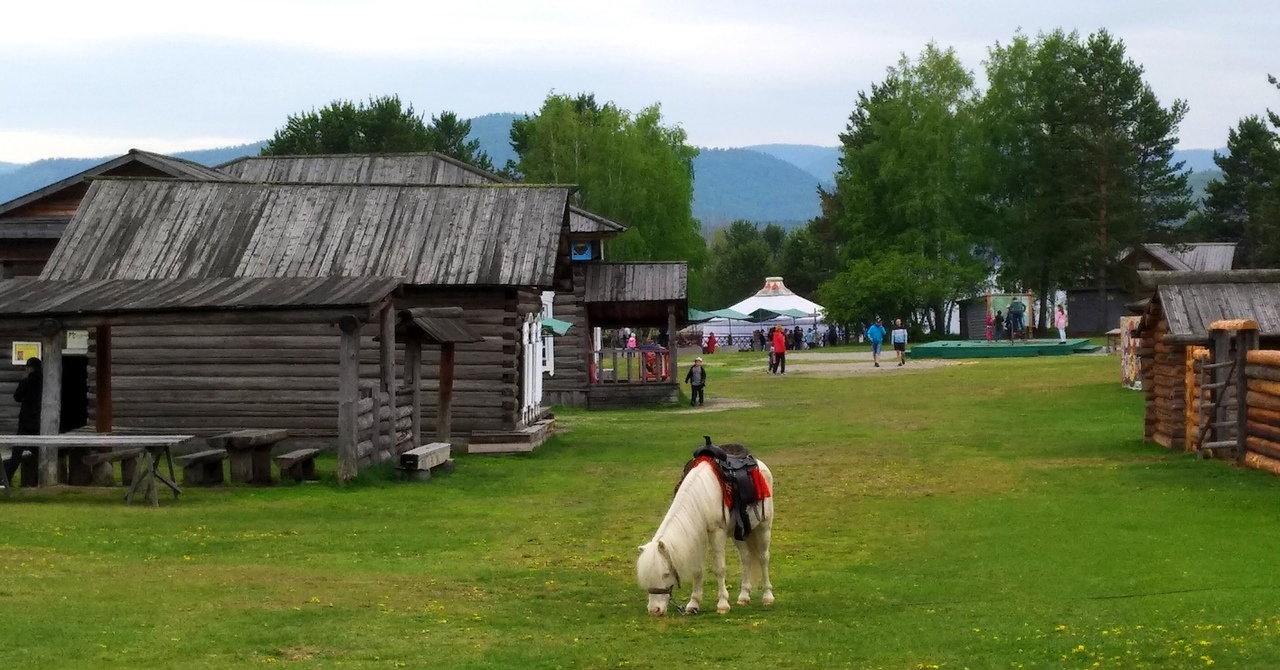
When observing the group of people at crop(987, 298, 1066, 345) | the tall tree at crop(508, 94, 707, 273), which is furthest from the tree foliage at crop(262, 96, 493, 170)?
the group of people at crop(987, 298, 1066, 345)

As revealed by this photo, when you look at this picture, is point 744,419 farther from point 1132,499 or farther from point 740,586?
point 740,586

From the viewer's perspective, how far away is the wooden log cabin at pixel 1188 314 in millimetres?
24297

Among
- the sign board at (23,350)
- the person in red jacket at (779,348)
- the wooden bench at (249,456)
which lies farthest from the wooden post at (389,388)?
the person in red jacket at (779,348)

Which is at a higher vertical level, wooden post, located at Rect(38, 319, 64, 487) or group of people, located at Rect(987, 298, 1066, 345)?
group of people, located at Rect(987, 298, 1066, 345)

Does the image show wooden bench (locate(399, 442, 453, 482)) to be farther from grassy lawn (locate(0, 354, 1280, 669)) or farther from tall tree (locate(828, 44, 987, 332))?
tall tree (locate(828, 44, 987, 332))

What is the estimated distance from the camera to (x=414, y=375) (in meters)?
26.7

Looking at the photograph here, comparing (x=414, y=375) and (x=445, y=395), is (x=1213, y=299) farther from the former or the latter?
(x=414, y=375)

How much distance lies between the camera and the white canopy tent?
Result: 292 feet

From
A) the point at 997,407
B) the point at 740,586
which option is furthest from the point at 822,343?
the point at 740,586

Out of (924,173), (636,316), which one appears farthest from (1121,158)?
→ (636,316)

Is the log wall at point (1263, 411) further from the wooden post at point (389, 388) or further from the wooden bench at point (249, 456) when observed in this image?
the wooden bench at point (249, 456)

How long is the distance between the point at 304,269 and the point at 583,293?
1557 centimetres

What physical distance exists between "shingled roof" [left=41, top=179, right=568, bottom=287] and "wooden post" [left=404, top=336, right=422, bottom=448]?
2074 mm

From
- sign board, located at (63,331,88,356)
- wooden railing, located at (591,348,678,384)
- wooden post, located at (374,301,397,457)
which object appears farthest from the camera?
wooden railing, located at (591,348,678,384)
